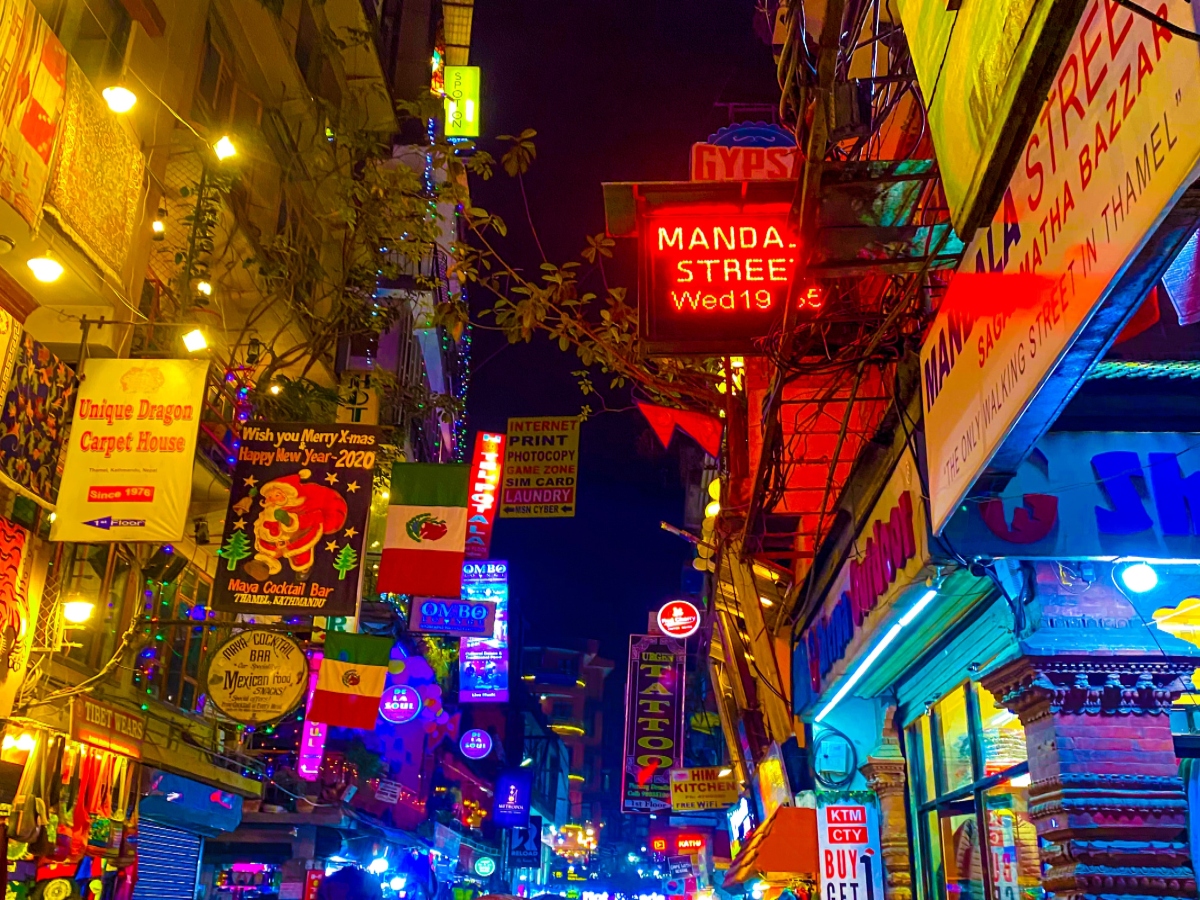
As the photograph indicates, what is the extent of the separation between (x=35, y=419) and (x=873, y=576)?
8.32 m

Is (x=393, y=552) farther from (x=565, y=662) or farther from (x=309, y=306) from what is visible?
(x=565, y=662)

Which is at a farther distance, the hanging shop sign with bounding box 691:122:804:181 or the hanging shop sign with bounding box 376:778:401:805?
the hanging shop sign with bounding box 376:778:401:805

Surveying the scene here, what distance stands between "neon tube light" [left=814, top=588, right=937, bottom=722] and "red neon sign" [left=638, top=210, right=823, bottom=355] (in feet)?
9.09

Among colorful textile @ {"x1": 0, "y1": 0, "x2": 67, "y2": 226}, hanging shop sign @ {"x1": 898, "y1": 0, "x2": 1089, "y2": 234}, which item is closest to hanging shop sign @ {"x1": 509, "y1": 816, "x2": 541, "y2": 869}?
colorful textile @ {"x1": 0, "y1": 0, "x2": 67, "y2": 226}

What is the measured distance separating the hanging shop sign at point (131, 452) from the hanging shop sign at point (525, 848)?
Answer: 174 feet

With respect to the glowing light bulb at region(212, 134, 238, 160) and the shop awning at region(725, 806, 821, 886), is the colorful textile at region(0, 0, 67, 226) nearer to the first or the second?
the glowing light bulb at region(212, 134, 238, 160)

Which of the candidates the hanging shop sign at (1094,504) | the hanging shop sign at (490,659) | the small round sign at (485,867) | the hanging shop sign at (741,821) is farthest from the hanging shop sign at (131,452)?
the small round sign at (485,867)

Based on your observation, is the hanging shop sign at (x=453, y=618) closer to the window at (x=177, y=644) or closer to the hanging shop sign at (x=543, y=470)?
the hanging shop sign at (x=543, y=470)

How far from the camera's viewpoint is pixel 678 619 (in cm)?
2712

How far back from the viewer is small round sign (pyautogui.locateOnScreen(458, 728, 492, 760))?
45344 mm

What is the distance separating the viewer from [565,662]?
118375 mm

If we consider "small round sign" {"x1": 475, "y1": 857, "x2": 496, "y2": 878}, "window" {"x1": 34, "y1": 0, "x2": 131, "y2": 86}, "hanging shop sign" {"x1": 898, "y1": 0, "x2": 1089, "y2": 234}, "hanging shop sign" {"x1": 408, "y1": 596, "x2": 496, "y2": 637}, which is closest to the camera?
"hanging shop sign" {"x1": 898, "y1": 0, "x2": 1089, "y2": 234}

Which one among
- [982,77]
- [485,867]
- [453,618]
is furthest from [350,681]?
[485,867]

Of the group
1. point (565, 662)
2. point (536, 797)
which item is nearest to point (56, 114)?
point (536, 797)
